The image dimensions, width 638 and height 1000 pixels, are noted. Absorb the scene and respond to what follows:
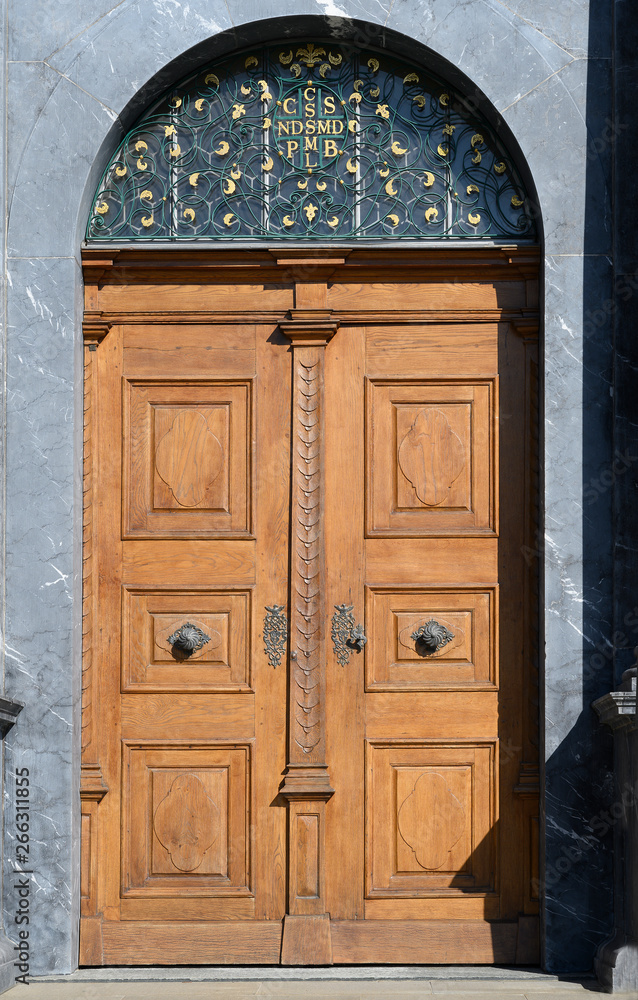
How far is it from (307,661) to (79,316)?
6.69 feet

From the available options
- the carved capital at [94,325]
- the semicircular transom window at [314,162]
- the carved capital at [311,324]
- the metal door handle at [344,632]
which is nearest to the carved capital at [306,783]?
the metal door handle at [344,632]

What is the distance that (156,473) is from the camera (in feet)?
18.0

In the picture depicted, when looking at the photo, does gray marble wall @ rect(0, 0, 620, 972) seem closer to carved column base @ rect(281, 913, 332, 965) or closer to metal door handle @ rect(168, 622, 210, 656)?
metal door handle @ rect(168, 622, 210, 656)

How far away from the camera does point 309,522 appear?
17.8 ft

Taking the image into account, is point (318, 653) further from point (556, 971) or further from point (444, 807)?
point (556, 971)

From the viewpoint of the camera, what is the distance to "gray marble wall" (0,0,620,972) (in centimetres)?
517

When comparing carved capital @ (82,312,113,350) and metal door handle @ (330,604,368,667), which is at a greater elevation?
carved capital @ (82,312,113,350)

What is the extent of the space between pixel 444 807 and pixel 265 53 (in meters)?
3.85

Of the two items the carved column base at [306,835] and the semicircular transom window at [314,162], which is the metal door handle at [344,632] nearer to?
the carved column base at [306,835]

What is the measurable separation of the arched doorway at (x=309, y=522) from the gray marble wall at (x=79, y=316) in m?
0.19

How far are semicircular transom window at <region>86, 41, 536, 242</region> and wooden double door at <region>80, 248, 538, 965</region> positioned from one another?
0.60 feet

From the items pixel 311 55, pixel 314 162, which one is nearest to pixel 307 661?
pixel 314 162

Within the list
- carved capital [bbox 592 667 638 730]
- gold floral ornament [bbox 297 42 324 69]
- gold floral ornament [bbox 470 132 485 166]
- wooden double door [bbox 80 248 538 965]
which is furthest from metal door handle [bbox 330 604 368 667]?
gold floral ornament [bbox 297 42 324 69]

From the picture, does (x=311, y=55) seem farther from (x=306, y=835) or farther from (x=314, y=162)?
(x=306, y=835)
